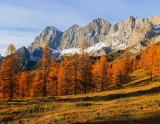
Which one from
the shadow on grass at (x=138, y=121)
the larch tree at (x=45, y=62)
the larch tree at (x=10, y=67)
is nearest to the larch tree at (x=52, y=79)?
the larch tree at (x=45, y=62)

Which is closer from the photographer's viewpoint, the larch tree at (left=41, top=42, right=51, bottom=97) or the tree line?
the tree line

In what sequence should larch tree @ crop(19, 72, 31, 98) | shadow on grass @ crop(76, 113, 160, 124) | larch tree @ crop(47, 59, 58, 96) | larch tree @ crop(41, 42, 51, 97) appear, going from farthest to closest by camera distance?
larch tree @ crop(19, 72, 31, 98), larch tree @ crop(47, 59, 58, 96), larch tree @ crop(41, 42, 51, 97), shadow on grass @ crop(76, 113, 160, 124)

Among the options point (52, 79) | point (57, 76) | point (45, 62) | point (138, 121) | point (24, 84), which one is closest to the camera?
point (138, 121)

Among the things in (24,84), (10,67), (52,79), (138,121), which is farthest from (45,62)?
(138,121)

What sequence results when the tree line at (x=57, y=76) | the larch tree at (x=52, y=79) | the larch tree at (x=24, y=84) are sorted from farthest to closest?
the larch tree at (x=24, y=84) < the larch tree at (x=52, y=79) < the tree line at (x=57, y=76)

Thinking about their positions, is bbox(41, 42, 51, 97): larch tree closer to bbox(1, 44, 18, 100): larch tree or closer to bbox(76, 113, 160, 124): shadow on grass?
bbox(1, 44, 18, 100): larch tree

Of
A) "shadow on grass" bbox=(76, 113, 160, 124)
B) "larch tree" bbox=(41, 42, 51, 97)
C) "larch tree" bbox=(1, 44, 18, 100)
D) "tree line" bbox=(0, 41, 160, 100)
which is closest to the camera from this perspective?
"shadow on grass" bbox=(76, 113, 160, 124)

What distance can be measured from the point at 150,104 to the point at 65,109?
13.6 meters

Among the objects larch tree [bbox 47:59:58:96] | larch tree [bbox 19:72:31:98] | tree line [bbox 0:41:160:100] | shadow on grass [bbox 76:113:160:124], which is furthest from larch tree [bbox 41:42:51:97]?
shadow on grass [bbox 76:113:160:124]

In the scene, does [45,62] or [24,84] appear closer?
[45,62]

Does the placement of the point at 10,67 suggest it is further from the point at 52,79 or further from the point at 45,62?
the point at 52,79

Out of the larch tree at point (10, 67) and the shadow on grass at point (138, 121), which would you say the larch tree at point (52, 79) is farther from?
the shadow on grass at point (138, 121)

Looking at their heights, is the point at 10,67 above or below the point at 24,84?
above

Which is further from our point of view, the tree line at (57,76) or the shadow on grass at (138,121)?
the tree line at (57,76)
